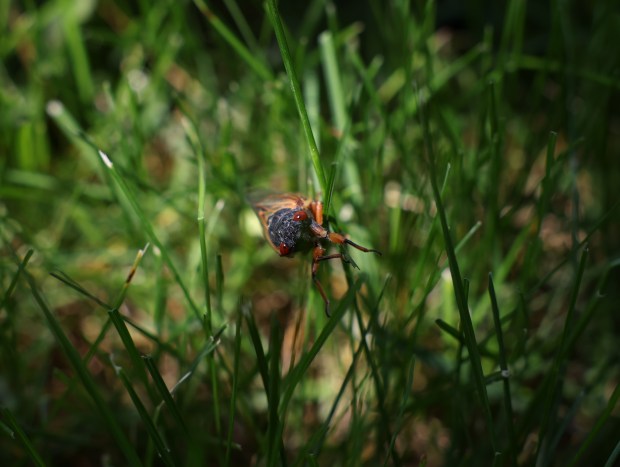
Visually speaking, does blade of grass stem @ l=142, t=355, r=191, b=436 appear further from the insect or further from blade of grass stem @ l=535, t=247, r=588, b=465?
blade of grass stem @ l=535, t=247, r=588, b=465

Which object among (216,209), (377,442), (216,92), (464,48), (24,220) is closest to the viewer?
(377,442)

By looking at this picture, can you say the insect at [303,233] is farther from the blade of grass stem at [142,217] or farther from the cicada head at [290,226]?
the blade of grass stem at [142,217]

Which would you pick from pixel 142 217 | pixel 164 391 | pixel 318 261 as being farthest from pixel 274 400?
pixel 142 217

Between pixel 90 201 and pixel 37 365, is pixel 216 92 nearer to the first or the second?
pixel 90 201

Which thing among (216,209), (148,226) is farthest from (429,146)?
(216,209)

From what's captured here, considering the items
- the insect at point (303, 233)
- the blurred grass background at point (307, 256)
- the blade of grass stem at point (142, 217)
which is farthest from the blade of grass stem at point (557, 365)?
the blade of grass stem at point (142, 217)

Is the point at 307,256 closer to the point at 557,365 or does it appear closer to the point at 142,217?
the point at 142,217
